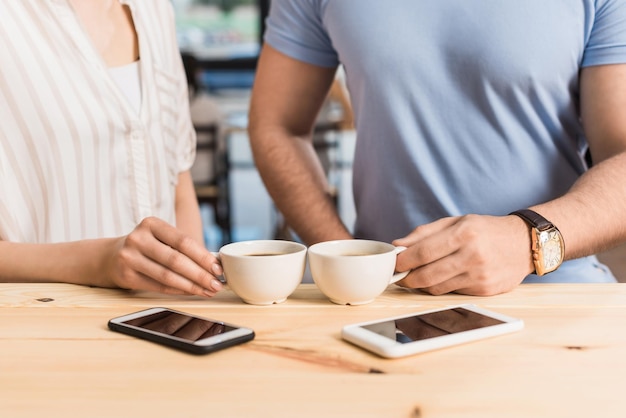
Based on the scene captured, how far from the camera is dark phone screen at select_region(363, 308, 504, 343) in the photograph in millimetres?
778

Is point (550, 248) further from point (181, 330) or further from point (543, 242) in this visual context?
point (181, 330)

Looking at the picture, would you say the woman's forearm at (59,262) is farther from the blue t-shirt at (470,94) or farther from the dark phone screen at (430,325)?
the blue t-shirt at (470,94)

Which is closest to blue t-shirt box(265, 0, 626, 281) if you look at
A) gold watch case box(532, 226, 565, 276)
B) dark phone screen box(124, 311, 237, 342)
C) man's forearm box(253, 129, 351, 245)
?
man's forearm box(253, 129, 351, 245)

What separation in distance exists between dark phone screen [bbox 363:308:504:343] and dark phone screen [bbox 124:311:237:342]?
0.59ft

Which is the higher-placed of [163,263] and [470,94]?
[470,94]

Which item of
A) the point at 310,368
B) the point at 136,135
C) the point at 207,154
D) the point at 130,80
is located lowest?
the point at 207,154

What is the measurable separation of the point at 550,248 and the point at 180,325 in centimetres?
58

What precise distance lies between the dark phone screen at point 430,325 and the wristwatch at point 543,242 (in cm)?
25

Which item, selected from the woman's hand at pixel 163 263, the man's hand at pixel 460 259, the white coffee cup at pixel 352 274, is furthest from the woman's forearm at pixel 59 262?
the man's hand at pixel 460 259

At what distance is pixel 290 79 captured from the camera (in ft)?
5.31

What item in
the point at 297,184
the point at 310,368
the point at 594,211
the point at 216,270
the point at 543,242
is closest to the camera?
the point at 310,368

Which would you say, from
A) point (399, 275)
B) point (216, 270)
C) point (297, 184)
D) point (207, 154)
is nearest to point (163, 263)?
point (216, 270)

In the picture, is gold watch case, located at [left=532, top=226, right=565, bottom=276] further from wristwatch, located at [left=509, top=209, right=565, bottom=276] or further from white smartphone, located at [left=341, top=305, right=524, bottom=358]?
white smartphone, located at [left=341, top=305, right=524, bottom=358]

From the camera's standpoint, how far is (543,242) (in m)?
1.06
